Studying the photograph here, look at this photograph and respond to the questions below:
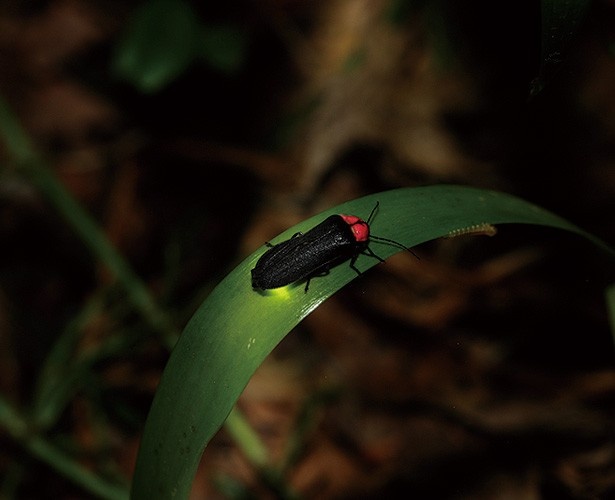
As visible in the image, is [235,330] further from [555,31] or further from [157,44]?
[157,44]

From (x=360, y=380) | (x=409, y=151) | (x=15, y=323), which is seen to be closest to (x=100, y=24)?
(x=15, y=323)

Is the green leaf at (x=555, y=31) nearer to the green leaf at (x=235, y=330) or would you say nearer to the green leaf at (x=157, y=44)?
the green leaf at (x=235, y=330)

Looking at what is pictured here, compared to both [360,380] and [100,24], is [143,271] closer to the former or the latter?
[360,380]

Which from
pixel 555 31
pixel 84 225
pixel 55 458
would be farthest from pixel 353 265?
pixel 84 225

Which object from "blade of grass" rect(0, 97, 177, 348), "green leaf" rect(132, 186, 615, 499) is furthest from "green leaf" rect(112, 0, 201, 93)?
"green leaf" rect(132, 186, 615, 499)

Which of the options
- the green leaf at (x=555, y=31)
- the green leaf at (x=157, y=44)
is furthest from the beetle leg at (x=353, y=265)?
the green leaf at (x=157, y=44)
